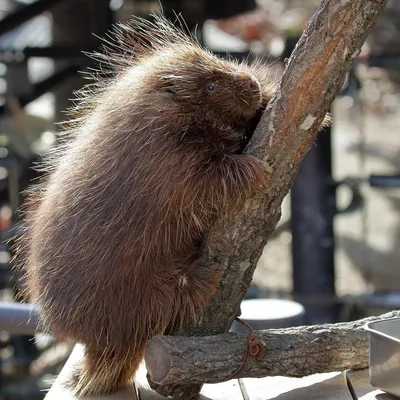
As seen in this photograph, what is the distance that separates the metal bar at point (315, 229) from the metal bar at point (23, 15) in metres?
1.42

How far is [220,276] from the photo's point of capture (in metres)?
1.43

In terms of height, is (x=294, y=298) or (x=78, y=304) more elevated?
A: (x=78, y=304)

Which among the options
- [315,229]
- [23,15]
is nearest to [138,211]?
[315,229]

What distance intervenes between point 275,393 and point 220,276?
0.86 feet

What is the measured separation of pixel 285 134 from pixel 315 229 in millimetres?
1700

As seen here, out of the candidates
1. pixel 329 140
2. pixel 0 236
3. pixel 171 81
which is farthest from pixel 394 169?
pixel 171 81

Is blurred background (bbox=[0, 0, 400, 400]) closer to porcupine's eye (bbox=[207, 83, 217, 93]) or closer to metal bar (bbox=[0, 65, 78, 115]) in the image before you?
metal bar (bbox=[0, 65, 78, 115])

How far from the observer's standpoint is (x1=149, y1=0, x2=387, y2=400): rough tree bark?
1.35m

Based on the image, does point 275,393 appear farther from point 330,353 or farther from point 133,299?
point 133,299

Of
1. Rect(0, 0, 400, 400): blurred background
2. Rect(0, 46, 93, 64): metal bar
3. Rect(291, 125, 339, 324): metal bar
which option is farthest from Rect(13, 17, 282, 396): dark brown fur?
Rect(0, 46, 93, 64): metal bar

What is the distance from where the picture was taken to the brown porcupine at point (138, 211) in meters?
1.40

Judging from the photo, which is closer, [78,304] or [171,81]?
[78,304]

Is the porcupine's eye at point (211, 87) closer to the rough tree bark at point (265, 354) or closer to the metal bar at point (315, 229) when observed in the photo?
the rough tree bark at point (265, 354)

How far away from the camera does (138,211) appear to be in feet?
4.63
